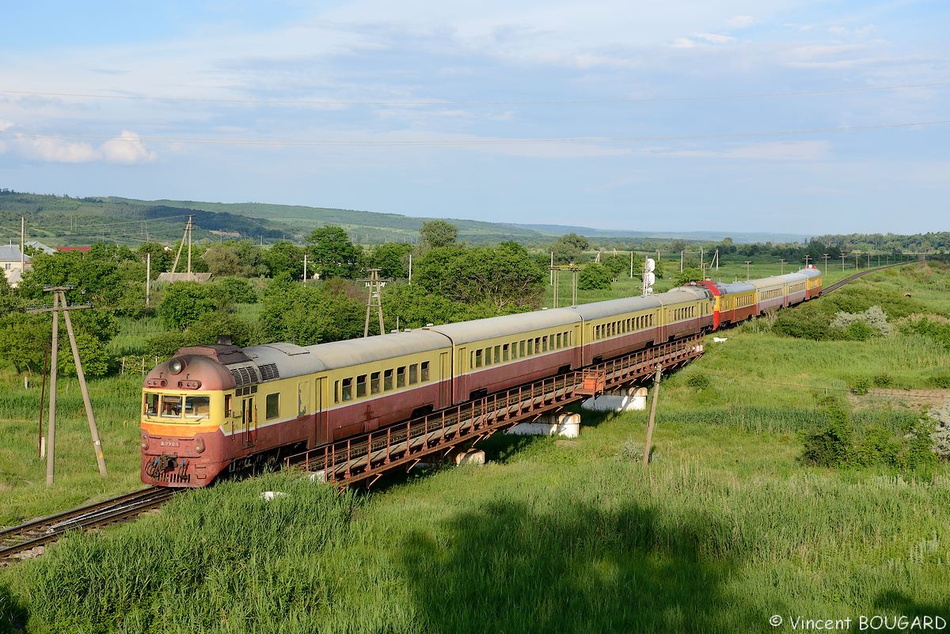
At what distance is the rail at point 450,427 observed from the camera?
27.0 metres

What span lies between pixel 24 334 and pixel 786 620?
171 feet

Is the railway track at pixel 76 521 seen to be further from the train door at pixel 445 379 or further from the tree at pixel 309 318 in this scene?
the tree at pixel 309 318

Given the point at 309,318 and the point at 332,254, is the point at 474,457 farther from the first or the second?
the point at 332,254

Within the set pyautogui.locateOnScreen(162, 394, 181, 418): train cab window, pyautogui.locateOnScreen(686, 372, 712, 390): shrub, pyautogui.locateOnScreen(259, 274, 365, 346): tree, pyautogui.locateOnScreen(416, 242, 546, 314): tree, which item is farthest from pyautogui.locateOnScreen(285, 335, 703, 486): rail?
pyautogui.locateOnScreen(416, 242, 546, 314): tree

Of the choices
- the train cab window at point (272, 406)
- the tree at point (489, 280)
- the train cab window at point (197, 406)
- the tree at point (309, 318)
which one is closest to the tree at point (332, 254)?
the tree at point (489, 280)

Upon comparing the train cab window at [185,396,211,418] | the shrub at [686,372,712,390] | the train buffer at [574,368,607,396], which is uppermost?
the train cab window at [185,396,211,418]

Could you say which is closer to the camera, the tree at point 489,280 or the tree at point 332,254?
the tree at point 489,280

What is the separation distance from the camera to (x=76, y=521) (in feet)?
75.0

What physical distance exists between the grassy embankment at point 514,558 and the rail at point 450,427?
1454mm

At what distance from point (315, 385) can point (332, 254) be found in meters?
128

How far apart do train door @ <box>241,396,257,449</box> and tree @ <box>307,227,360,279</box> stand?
127m

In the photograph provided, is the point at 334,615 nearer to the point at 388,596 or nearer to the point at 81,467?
the point at 388,596

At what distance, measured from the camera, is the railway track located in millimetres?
20766

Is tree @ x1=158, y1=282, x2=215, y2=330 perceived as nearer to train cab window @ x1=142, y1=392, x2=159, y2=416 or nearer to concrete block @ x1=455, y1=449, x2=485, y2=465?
concrete block @ x1=455, y1=449, x2=485, y2=465
